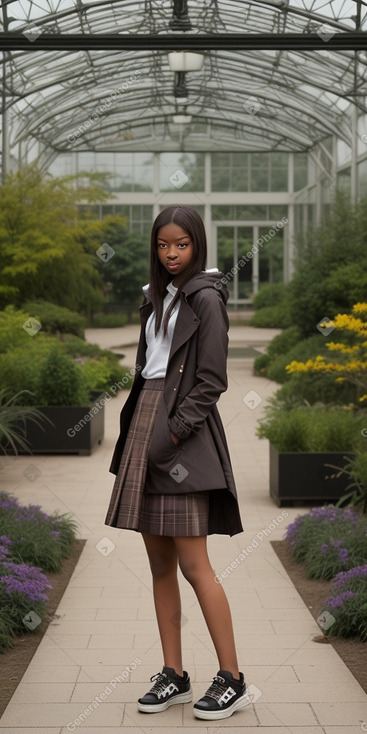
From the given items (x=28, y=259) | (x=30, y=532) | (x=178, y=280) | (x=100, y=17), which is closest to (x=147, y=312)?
(x=178, y=280)

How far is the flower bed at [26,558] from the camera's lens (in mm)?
4797

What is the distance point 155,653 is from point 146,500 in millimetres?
1209

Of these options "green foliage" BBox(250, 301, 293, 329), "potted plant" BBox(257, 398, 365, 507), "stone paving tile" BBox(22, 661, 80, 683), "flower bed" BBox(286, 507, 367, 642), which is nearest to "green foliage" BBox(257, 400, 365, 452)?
"potted plant" BBox(257, 398, 365, 507)

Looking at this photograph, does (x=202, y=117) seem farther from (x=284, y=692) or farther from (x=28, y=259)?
(x=284, y=692)

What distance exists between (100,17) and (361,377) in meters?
13.7

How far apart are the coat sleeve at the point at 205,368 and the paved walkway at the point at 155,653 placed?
101 centimetres

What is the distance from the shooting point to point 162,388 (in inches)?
141

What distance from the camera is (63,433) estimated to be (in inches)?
428

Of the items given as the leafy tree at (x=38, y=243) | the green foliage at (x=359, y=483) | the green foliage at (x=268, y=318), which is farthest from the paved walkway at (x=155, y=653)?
the green foliage at (x=268, y=318)

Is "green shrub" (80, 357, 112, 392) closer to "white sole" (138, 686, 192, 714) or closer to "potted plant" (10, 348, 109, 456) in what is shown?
"potted plant" (10, 348, 109, 456)

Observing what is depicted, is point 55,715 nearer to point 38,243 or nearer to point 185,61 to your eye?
point 185,61

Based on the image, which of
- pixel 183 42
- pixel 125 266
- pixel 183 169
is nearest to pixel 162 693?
pixel 183 42

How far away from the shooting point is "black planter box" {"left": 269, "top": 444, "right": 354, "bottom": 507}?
7992mm

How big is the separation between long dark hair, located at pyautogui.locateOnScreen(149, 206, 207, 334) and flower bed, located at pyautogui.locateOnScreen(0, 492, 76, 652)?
1.76 metres
